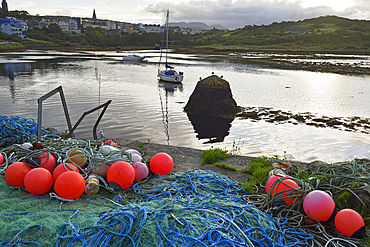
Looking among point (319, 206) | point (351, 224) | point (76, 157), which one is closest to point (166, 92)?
point (76, 157)

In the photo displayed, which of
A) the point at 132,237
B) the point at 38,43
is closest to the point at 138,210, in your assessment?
the point at 132,237

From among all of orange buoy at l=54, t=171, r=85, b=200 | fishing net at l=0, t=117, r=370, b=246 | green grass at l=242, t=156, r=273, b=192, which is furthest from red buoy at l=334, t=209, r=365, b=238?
orange buoy at l=54, t=171, r=85, b=200

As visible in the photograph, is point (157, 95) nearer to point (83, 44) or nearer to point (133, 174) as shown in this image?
point (133, 174)

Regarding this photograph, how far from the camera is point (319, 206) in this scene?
13.3 ft

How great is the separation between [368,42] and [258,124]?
103 m

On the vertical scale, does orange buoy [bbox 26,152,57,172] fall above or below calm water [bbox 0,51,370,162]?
above

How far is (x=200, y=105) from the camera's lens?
58.7ft

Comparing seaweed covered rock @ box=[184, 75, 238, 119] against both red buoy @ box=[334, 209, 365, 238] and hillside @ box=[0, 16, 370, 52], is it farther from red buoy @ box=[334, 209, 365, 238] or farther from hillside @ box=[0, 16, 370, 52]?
hillside @ box=[0, 16, 370, 52]

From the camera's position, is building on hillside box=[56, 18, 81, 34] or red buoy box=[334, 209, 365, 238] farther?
building on hillside box=[56, 18, 81, 34]

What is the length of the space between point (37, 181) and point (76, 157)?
83 centimetres

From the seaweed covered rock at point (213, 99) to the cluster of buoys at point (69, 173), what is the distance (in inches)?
487

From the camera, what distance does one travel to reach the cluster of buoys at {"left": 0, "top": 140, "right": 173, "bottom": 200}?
4.33 meters

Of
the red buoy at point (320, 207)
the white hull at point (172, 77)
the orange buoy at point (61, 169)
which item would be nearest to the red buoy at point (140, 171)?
the orange buoy at point (61, 169)

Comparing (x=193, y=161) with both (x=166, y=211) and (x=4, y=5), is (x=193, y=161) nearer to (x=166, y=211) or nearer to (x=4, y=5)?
(x=166, y=211)
